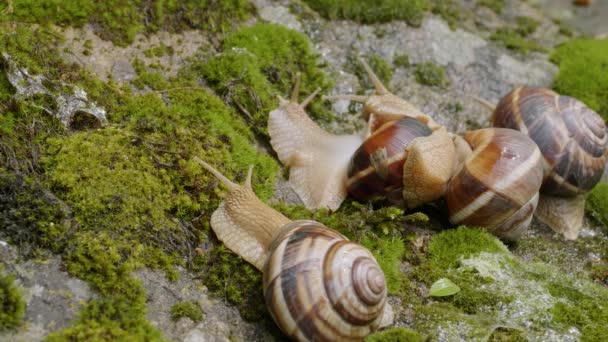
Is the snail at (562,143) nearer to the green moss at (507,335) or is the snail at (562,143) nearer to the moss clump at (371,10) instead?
the green moss at (507,335)

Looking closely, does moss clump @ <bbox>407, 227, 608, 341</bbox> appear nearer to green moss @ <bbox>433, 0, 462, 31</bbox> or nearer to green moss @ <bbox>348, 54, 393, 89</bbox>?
green moss @ <bbox>348, 54, 393, 89</bbox>

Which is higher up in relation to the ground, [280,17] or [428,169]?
[280,17]

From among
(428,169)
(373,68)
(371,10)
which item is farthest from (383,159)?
(371,10)

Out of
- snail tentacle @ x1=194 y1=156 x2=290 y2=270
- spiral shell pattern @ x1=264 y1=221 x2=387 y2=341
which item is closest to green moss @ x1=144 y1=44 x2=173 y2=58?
snail tentacle @ x1=194 y1=156 x2=290 y2=270

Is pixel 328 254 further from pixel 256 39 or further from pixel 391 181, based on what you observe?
pixel 256 39

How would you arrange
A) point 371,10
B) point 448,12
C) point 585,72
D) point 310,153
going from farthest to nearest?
point 448,12, point 585,72, point 371,10, point 310,153

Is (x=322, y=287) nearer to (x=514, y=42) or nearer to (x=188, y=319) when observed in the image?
(x=188, y=319)
